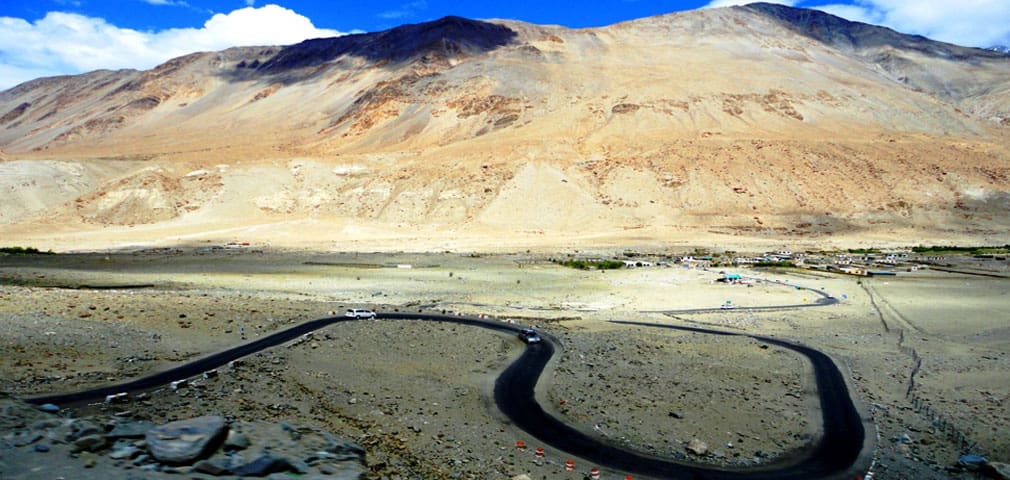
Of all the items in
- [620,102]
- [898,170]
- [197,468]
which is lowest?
[197,468]

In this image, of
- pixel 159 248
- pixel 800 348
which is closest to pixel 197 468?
pixel 800 348

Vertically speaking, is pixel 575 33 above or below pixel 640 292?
above

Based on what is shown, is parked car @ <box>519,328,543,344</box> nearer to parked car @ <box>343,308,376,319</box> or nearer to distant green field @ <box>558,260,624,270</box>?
parked car @ <box>343,308,376,319</box>

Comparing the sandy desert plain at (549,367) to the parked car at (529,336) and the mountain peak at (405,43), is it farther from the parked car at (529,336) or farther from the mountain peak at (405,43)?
the mountain peak at (405,43)

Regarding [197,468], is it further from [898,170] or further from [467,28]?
[467,28]

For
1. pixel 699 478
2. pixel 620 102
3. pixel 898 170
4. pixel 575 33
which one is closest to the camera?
pixel 699 478

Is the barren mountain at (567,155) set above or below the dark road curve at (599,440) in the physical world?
above

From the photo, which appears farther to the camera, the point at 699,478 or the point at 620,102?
the point at 620,102

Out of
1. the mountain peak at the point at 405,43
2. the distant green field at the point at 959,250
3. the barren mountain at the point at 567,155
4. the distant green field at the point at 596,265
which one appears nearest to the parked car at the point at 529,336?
the distant green field at the point at 596,265

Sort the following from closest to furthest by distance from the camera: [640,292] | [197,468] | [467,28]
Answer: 1. [197,468]
2. [640,292]
3. [467,28]
